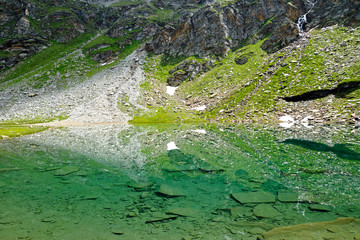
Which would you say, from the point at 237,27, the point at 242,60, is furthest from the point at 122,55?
the point at 242,60

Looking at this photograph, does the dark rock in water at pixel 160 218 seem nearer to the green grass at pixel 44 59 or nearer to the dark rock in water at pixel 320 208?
the dark rock in water at pixel 320 208

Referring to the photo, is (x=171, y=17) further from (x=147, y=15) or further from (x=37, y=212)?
(x=37, y=212)

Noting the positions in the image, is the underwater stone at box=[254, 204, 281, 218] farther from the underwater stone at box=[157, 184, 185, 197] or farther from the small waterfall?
the small waterfall

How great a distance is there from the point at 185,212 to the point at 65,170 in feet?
37.1

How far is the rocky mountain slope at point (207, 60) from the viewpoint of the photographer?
50688mm

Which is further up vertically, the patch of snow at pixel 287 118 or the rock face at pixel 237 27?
the rock face at pixel 237 27

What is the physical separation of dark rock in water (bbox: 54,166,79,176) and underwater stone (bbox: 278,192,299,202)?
567 inches

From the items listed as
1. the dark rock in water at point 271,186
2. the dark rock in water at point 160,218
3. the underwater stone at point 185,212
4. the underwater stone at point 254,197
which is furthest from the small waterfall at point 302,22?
the dark rock in water at point 160,218

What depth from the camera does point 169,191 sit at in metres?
10.9

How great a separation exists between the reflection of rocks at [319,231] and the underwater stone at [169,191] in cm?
497

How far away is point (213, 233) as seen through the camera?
7062 mm

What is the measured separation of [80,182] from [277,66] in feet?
223

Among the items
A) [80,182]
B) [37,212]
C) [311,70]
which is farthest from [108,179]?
[311,70]

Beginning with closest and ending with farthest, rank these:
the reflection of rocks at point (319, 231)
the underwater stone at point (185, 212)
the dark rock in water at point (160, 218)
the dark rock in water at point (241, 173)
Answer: the reflection of rocks at point (319, 231) < the dark rock in water at point (160, 218) < the underwater stone at point (185, 212) < the dark rock in water at point (241, 173)
